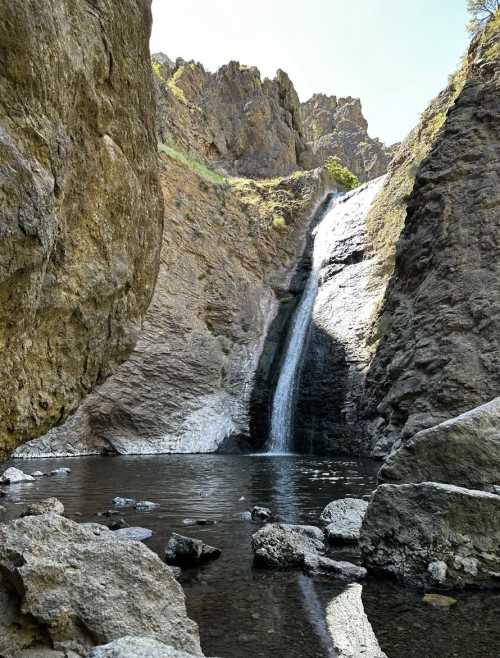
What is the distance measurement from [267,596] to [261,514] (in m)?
3.54

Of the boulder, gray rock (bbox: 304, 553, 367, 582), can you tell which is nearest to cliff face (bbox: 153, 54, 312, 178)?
the boulder

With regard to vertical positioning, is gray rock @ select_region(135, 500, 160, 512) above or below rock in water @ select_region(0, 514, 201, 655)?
below

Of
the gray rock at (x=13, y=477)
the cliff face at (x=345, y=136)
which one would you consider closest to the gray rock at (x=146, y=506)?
the gray rock at (x=13, y=477)

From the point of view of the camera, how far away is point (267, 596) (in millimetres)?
5145

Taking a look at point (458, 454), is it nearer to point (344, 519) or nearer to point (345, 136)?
point (344, 519)

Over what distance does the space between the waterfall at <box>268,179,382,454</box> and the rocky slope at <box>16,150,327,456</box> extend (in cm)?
116

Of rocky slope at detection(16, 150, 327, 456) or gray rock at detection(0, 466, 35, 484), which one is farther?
rocky slope at detection(16, 150, 327, 456)

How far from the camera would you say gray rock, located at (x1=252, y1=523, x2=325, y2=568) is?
6.07 metres

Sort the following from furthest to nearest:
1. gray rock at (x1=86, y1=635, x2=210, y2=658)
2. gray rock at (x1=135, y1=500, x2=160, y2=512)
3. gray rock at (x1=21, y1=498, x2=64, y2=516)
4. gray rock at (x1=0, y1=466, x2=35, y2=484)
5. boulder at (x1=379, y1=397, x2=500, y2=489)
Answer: gray rock at (x1=0, y1=466, x2=35, y2=484), gray rock at (x1=135, y1=500, x2=160, y2=512), gray rock at (x1=21, y1=498, x2=64, y2=516), boulder at (x1=379, y1=397, x2=500, y2=489), gray rock at (x1=86, y1=635, x2=210, y2=658)

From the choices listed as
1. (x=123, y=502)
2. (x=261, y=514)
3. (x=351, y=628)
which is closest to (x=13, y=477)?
(x=123, y=502)

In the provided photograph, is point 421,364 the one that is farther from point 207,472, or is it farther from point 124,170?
point 124,170

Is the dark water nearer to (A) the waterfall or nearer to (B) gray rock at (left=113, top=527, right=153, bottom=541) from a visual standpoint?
(B) gray rock at (left=113, top=527, right=153, bottom=541)

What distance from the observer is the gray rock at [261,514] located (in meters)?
8.59

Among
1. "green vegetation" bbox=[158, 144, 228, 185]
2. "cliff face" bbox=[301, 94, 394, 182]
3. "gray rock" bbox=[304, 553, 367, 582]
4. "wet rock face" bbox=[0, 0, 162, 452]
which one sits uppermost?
"cliff face" bbox=[301, 94, 394, 182]
